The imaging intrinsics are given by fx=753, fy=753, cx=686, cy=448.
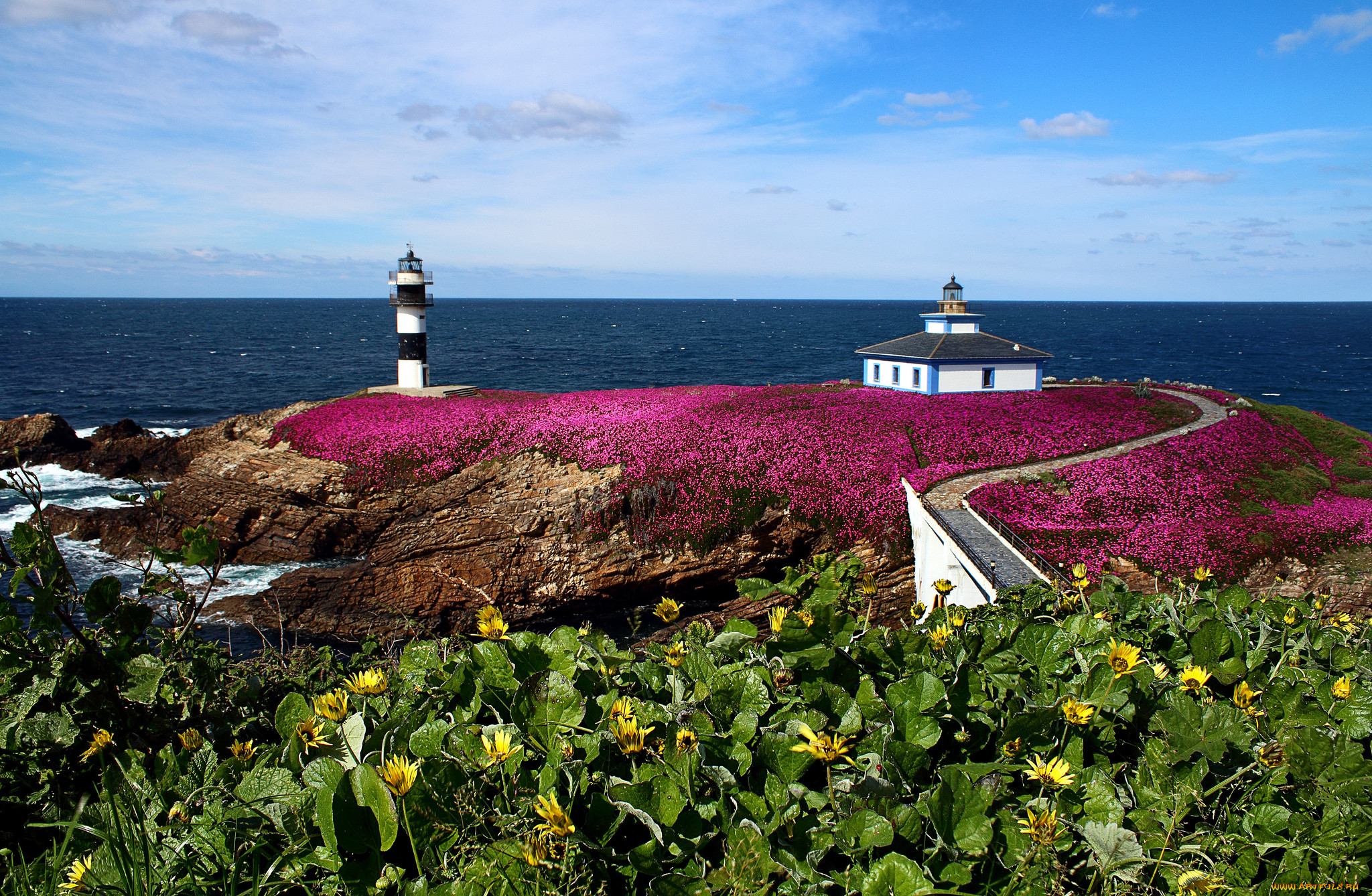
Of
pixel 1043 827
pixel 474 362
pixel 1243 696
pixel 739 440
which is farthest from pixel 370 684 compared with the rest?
pixel 474 362

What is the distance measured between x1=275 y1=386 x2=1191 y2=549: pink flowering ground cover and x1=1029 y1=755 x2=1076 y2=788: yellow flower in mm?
20780

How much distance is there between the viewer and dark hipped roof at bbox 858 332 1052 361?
1282 inches

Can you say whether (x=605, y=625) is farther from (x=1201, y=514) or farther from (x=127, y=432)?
(x=127, y=432)

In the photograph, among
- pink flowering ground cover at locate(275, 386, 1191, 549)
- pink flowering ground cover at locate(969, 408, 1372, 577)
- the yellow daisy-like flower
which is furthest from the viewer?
pink flowering ground cover at locate(275, 386, 1191, 549)

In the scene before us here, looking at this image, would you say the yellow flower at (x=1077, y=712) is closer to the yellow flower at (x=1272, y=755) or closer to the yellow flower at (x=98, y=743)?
the yellow flower at (x=1272, y=755)

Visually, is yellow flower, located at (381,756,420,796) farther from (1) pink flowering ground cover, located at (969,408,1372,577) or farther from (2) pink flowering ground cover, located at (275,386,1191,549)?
(2) pink flowering ground cover, located at (275,386,1191,549)

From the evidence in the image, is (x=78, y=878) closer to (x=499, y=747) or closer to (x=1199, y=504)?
(x=499, y=747)

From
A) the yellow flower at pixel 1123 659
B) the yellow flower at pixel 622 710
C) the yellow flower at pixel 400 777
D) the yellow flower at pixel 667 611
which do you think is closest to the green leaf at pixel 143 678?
the yellow flower at pixel 400 777

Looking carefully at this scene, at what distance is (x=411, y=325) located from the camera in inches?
1516

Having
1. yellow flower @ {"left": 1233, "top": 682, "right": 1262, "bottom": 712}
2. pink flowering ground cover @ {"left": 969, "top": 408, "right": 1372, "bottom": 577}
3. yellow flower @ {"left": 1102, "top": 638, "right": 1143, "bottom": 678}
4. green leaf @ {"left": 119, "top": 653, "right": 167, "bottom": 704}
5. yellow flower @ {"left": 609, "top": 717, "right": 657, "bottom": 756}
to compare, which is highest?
yellow flower @ {"left": 1102, "top": 638, "right": 1143, "bottom": 678}

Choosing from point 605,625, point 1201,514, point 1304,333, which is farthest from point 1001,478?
point 1304,333

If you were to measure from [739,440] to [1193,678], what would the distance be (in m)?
23.8

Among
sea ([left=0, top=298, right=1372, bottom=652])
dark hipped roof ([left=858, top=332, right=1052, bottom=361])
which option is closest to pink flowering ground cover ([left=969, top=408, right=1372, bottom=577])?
dark hipped roof ([left=858, top=332, right=1052, bottom=361])

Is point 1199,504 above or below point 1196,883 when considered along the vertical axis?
below
